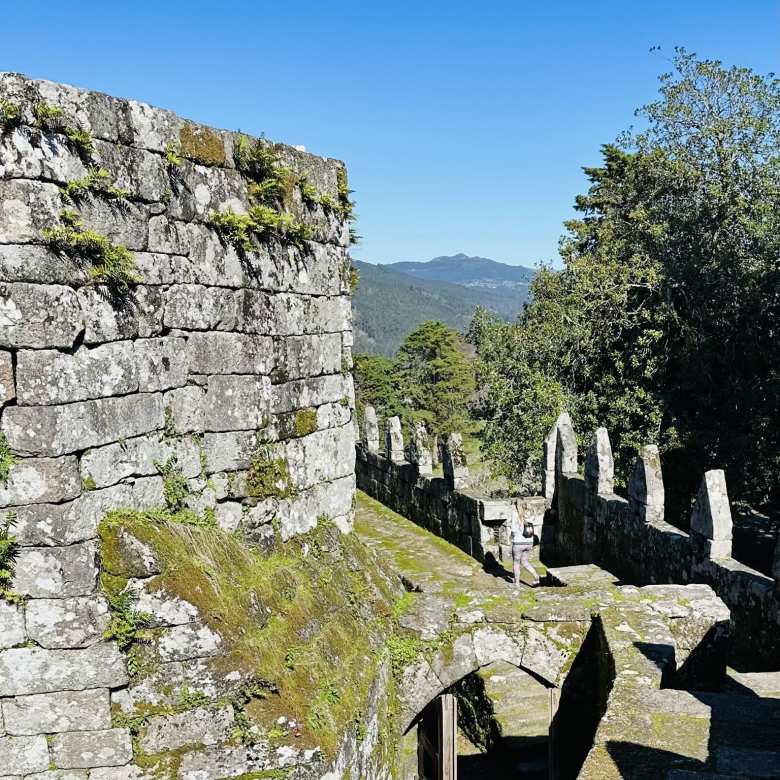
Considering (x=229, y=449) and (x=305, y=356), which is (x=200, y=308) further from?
(x=305, y=356)

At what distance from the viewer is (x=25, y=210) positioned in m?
4.02

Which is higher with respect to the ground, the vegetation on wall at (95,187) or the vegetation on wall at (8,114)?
the vegetation on wall at (8,114)

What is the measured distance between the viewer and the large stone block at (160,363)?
15.1 feet

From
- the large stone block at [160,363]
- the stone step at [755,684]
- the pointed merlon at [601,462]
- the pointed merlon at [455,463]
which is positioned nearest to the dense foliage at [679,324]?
the pointed merlon at [455,463]

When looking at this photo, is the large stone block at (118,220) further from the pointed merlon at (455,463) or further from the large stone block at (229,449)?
the pointed merlon at (455,463)

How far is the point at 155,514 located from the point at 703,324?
14.6 m

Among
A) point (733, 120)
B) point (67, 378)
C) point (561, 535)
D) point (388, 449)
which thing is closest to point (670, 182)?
point (733, 120)

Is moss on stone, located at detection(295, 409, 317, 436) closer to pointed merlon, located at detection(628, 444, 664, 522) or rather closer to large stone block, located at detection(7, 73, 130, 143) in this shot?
large stone block, located at detection(7, 73, 130, 143)

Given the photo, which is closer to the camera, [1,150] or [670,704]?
[1,150]

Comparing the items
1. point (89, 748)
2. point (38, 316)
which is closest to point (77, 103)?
point (38, 316)

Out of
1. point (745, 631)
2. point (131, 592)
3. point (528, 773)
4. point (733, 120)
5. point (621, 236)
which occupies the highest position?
point (733, 120)

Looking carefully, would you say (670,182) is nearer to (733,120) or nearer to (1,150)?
(733,120)

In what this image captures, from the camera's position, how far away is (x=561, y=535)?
40.1 feet

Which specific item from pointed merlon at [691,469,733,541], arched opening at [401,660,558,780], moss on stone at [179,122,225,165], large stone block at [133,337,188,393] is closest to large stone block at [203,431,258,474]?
large stone block at [133,337,188,393]
